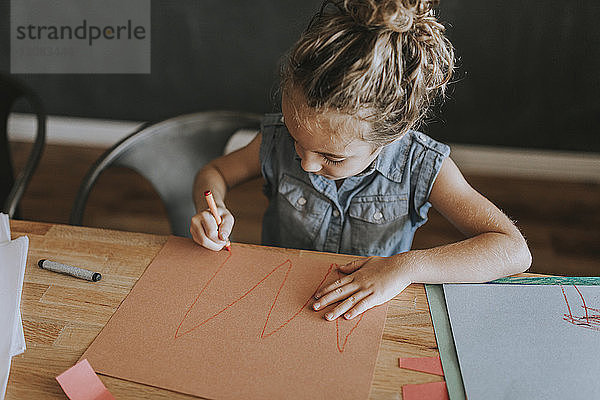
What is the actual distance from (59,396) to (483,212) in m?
0.66

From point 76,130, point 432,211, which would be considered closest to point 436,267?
point 432,211

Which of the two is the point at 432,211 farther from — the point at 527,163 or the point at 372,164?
the point at 372,164

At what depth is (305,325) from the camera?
780 millimetres

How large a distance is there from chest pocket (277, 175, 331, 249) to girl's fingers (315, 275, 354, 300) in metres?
0.26

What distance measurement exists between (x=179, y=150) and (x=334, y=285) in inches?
23.0

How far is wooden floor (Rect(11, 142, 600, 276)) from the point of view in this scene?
6.59 feet

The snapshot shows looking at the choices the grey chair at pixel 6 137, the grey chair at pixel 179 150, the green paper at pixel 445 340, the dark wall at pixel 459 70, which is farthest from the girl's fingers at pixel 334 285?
the dark wall at pixel 459 70

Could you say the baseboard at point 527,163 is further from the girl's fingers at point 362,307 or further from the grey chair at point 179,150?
the girl's fingers at point 362,307

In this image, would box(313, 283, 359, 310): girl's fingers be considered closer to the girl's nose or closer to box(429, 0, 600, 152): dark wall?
the girl's nose

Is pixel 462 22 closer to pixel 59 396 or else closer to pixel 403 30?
pixel 403 30

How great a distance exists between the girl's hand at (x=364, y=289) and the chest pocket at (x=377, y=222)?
8.3 inches

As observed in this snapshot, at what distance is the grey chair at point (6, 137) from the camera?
1195 millimetres

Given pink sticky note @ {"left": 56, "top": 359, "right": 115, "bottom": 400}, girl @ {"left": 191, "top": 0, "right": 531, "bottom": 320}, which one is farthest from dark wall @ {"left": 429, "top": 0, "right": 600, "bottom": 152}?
pink sticky note @ {"left": 56, "top": 359, "right": 115, "bottom": 400}

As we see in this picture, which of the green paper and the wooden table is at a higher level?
the green paper
